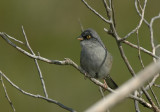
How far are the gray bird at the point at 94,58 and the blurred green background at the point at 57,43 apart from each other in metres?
4.19

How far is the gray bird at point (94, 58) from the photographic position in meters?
5.07

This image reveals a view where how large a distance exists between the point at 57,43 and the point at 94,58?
5.92 meters

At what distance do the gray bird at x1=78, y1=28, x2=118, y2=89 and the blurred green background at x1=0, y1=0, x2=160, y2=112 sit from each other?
419 centimetres

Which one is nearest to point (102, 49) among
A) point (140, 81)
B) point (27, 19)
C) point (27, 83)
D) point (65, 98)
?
point (140, 81)

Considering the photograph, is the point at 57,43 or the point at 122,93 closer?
the point at 122,93

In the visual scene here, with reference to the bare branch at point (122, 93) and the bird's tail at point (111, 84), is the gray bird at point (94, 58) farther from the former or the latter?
the bare branch at point (122, 93)

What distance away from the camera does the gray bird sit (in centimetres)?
507

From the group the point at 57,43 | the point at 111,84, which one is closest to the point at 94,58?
the point at 111,84

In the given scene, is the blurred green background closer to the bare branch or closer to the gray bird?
the gray bird

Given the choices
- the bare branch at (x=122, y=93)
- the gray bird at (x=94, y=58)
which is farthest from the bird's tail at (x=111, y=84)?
the bare branch at (x=122, y=93)

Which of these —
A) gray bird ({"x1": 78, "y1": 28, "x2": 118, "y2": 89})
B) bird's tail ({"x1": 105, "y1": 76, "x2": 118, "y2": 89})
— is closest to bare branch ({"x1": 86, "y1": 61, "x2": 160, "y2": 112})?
gray bird ({"x1": 78, "y1": 28, "x2": 118, "y2": 89})

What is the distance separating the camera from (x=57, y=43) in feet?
35.8

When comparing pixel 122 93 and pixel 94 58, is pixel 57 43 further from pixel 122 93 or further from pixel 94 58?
pixel 122 93

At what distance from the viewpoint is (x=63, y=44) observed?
1082cm
